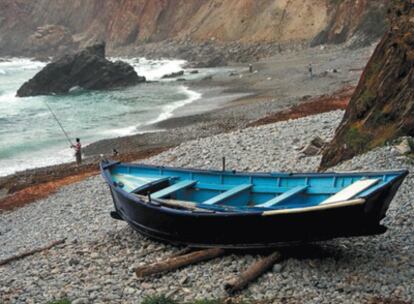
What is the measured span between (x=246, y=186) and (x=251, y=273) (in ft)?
9.23

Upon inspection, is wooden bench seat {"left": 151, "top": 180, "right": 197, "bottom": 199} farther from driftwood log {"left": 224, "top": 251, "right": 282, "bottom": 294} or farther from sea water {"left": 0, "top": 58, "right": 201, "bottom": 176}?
sea water {"left": 0, "top": 58, "right": 201, "bottom": 176}

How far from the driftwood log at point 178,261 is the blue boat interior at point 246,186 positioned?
841 mm

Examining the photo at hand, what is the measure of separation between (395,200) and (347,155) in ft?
11.8

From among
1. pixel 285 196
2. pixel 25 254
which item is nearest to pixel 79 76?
pixel 25 254

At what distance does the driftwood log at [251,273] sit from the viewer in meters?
10.4

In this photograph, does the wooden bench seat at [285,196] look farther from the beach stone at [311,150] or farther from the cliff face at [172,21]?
the cliff face at [172,21]

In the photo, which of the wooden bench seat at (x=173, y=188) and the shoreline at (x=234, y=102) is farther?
the shoreline at (x=234, y=102)

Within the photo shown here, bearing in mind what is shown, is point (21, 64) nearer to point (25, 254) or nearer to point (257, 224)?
point (25, 254)

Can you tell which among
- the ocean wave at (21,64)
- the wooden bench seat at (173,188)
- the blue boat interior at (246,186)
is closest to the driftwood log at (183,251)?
the blue boat interior at (246,186)

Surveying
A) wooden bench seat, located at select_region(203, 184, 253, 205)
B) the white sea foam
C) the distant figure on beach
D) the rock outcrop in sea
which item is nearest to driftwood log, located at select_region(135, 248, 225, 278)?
wooden bench seat, located at select_region(203, 184, 253, 205)

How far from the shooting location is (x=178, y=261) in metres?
11.5

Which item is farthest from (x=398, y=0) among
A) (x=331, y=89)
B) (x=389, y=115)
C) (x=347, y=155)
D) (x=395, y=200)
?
(x=331, y=89)

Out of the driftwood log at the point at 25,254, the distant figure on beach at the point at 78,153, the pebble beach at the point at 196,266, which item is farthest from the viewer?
the distant figure on beach at the point at 78,153

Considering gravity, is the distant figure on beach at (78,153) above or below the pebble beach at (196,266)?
below
